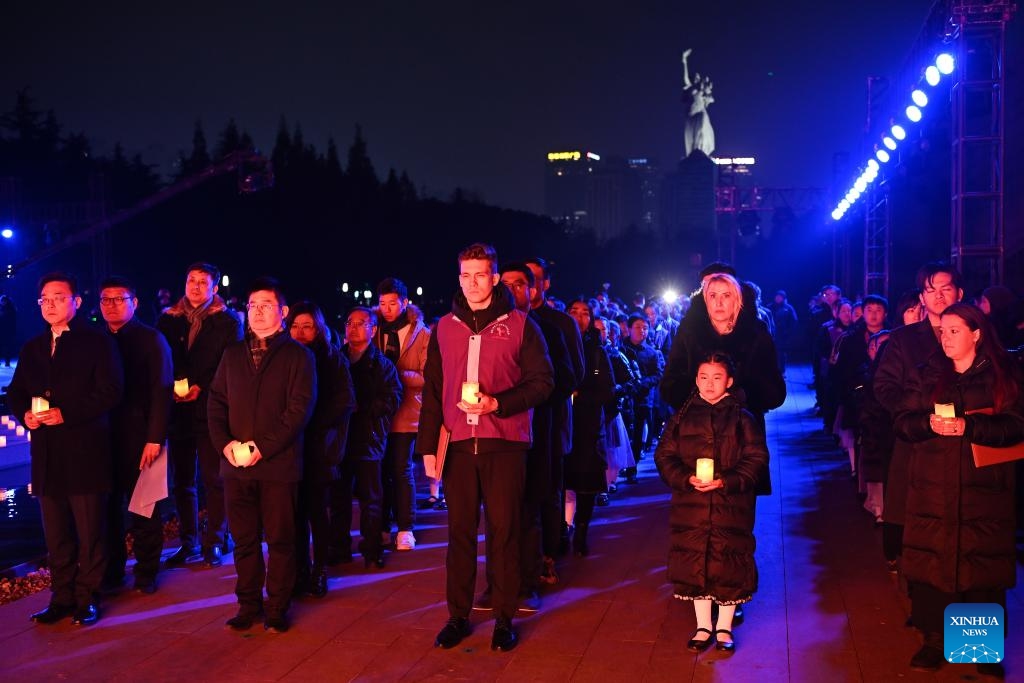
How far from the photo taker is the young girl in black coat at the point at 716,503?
5199mm

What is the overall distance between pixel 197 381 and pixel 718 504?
12.2 ft

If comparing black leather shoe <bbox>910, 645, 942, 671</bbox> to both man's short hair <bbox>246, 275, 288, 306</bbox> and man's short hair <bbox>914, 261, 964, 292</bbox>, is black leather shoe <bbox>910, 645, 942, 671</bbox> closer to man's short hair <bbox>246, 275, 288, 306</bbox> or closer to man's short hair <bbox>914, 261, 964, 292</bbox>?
man's short hair <bbox>914, 261, 964, 292</bbox>

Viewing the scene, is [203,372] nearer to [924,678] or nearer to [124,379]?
[124,379]

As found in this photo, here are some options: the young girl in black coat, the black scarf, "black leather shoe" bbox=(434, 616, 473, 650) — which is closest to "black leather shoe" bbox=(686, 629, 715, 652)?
the young girl in black coat

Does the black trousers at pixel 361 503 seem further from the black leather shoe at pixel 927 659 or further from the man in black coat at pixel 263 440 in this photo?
the black leather shoe at pixel 927 659

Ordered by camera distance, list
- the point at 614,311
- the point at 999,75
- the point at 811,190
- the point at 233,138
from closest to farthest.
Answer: the point at 999,75, the point at 614,311, the point at 811,190, the point at 233,138

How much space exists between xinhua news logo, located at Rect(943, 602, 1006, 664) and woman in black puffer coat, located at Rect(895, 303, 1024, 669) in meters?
0.04

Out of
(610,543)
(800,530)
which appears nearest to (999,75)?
(800,530)

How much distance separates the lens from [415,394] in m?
7.73

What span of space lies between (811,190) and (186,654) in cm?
3322

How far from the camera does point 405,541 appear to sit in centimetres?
752

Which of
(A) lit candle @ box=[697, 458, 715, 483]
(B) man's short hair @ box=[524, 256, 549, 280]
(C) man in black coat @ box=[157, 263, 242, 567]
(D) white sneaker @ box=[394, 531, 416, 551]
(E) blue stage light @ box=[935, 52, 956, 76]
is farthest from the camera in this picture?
(E) blue stage light @ box=[935, 52, 956, 76]

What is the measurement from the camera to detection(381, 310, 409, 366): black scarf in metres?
7.91

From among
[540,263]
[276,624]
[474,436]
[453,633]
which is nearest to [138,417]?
[276,624]
